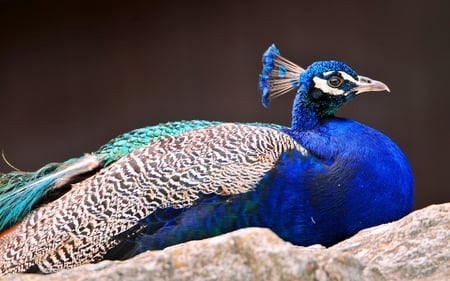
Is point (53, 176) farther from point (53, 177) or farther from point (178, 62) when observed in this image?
point (178, 62)

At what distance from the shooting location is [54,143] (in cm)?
383

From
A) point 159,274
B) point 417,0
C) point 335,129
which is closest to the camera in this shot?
point 159,274

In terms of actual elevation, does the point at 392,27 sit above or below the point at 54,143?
above

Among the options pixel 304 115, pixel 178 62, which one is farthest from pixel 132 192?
pixel 178 62

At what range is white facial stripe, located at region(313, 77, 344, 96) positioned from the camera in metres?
2.65

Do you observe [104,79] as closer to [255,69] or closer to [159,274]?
[255,69]

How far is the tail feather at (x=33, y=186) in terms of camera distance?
8.05 feet

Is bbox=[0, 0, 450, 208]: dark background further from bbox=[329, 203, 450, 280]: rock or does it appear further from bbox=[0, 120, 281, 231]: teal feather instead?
bbox=[329, 203, 450, 280]: rock

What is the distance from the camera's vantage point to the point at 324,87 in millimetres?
2645

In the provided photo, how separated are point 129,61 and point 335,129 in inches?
57.8

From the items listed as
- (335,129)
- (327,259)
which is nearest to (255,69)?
(335,129)

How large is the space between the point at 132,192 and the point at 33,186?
35 centimetres

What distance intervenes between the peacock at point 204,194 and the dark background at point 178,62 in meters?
1.19

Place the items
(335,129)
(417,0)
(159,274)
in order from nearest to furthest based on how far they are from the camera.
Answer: (159,274) < (335,129) < (417,0)
